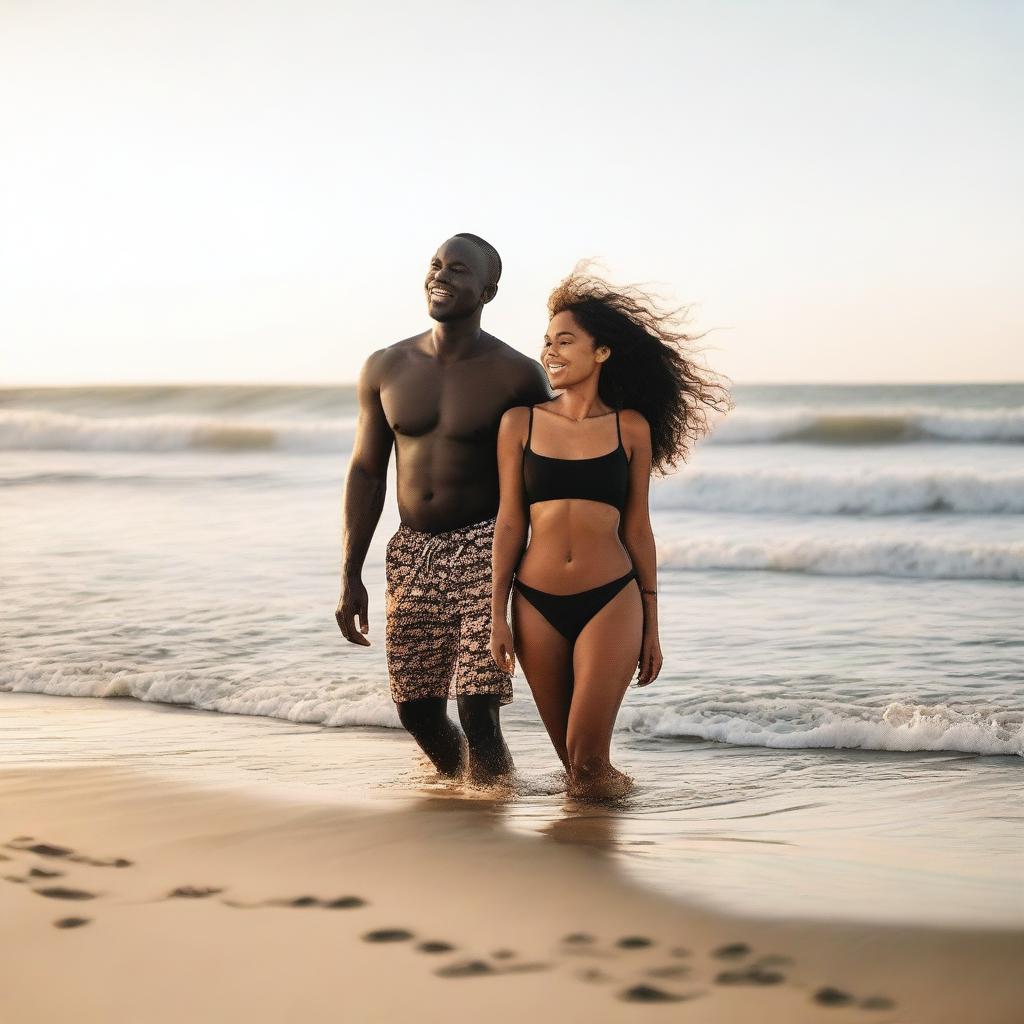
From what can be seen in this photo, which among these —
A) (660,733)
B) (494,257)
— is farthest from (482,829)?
(660,733)

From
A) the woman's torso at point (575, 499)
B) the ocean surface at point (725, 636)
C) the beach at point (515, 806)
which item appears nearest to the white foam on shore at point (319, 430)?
the ocean surface at point (725, 636)

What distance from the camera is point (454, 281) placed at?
4891mm

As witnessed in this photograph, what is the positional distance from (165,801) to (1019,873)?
2711 mm

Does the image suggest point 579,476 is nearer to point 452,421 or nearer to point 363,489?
point 452,421

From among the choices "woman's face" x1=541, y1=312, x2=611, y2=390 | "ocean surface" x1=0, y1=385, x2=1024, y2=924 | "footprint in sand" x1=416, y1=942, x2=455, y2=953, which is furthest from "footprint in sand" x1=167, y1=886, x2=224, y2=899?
"woman's face" x1=541, y1=312, x2=611, y2=390

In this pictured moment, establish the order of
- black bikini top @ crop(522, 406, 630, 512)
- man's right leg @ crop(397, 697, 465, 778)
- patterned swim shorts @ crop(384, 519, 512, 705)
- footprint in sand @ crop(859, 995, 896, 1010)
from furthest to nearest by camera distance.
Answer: man's right leg @ crop(397, 697, 465, 778) < patterned swim shorts @ crop(384, 519, 512, 705) < black bikini top @ crop(522, 406, 630, 512) < footprint in sand @ crop(859, 995, 896, 1010)

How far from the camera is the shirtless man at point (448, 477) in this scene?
493 centimetres

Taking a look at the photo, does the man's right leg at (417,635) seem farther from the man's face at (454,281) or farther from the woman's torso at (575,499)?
the man's face at (454,281)

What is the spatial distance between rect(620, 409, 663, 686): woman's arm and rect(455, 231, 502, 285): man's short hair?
0.77 meters

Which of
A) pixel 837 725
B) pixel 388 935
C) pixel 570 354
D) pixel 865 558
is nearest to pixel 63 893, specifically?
pixel 388 935

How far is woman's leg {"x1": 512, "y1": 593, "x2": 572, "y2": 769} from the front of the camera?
4.69m

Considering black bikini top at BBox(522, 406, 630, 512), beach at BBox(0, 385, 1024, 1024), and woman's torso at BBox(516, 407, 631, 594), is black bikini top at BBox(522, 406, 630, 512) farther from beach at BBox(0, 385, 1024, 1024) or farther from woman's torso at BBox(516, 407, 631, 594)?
beach at BBox(0, 385, 1024, 1024)

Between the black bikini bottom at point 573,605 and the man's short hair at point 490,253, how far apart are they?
117 cm

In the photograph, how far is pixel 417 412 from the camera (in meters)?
4.99
